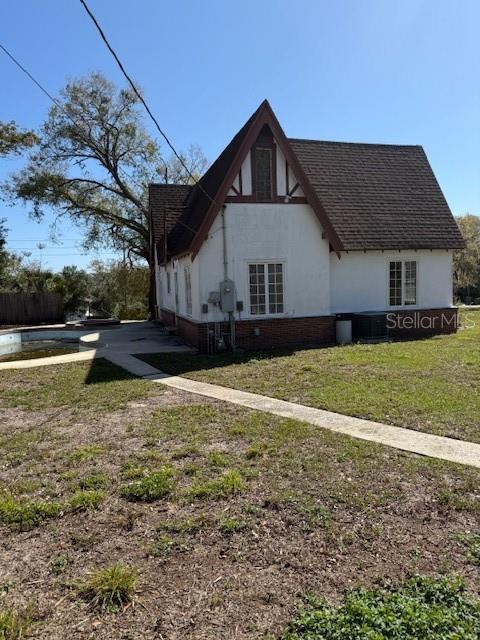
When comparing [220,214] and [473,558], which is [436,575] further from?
[220,214]

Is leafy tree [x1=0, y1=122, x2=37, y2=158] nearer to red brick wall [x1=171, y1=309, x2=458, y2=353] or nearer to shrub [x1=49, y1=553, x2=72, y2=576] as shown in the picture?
red brick wall [x1=171, y1=309, x2=458, y2=353]

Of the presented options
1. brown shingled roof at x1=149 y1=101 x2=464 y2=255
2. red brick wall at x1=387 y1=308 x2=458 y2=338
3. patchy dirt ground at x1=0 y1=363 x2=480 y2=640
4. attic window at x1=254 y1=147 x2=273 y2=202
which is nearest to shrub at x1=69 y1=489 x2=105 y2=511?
patchy dirt ground at x1=0 y1=363 x2=480 y2=640

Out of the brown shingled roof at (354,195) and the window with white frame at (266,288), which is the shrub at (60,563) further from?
the window with white frame at (266,288)

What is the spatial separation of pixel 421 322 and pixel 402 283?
1.53 meters

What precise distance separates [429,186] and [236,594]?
19504 mm

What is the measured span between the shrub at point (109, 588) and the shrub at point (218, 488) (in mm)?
1348

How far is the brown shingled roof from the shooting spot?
1521cm

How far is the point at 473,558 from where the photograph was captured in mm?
3822

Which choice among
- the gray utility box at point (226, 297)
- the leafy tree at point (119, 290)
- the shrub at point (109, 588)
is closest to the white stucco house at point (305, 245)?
the gray utility box at point (226, 297)

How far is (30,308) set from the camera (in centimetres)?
2897

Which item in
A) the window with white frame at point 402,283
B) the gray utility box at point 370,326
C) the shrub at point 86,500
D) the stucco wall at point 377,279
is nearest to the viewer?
the shrub at point 86,500

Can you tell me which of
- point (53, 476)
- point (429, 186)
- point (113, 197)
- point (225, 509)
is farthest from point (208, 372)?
point (113, 197)

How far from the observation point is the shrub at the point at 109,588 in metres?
3.43

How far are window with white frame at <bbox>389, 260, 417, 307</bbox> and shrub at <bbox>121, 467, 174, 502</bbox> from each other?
1389 cm
